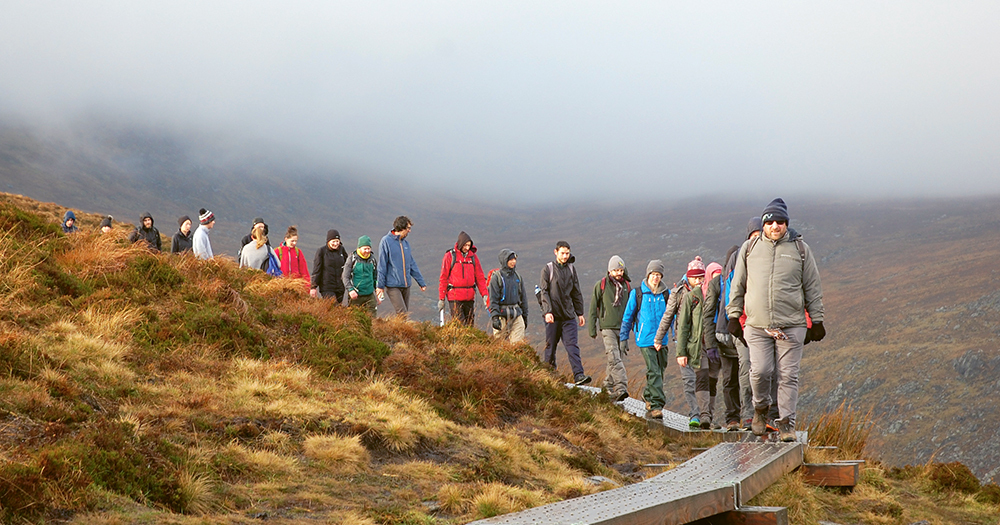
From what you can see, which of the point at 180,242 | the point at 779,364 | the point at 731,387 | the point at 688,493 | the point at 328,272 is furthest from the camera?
the point at 180,242

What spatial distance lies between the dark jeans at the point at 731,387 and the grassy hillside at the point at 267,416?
25.9 inches

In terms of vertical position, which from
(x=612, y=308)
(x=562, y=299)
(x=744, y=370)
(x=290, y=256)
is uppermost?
(x=290, y=256)

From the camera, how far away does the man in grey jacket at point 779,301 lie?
8438 millimetres

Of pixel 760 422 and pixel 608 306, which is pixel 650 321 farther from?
pixel 760 422

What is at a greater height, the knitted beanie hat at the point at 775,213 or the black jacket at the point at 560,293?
the knitted beanie hat at the point at 775,213

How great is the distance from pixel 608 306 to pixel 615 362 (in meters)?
1.01

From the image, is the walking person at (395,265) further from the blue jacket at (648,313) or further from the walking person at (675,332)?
the walking person at (675,332)

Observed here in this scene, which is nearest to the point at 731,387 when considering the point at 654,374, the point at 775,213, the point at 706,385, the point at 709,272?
the point at 706,385

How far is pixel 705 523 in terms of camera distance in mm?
6336

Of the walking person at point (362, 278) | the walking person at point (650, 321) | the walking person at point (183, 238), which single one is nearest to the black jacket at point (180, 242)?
the walking person at point (183, 238)

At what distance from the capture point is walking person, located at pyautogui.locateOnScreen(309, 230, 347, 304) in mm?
14633

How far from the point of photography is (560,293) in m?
13.4

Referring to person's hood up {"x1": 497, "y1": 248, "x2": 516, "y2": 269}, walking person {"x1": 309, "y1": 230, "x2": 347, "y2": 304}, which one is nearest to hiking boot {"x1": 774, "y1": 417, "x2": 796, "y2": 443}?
person's hood up {"x1": 497, "y1": 248, "x2": 516, "y2": 269}

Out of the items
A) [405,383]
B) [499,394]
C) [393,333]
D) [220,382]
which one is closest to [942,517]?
[499,394]
